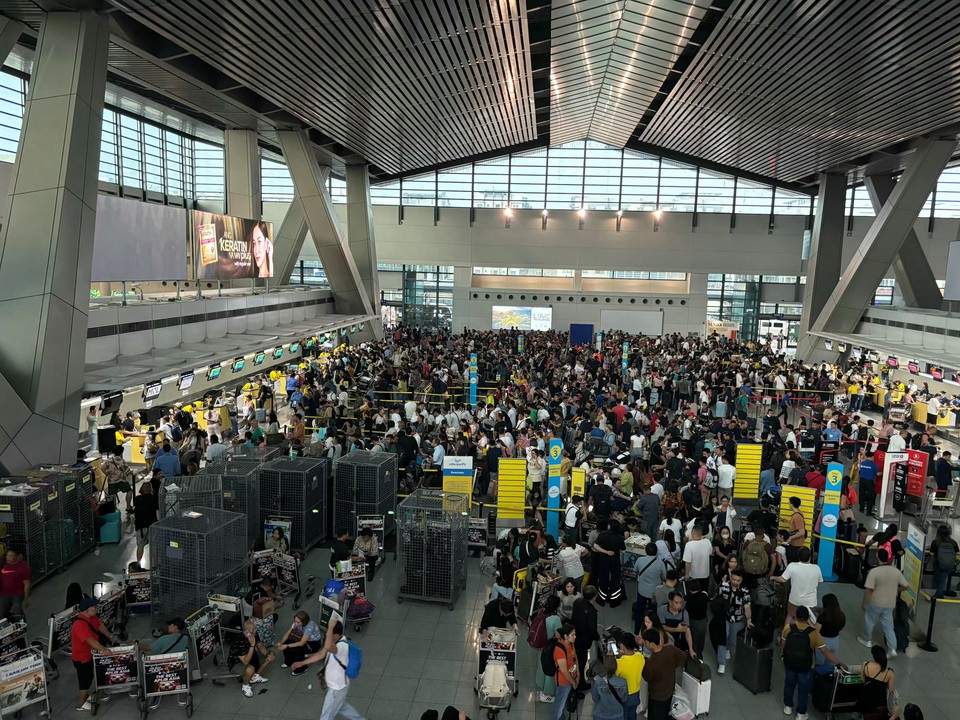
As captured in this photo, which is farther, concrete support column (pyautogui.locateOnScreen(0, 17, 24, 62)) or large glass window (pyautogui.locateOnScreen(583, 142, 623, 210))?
large glass window (pyautogui.locateOnScreen(583, 142, 623, 210))

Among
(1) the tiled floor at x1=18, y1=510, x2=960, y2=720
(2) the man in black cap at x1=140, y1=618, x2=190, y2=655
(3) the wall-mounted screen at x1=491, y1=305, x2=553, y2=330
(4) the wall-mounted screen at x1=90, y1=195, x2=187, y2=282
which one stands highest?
(4) the wall-mounted screen at x1=90, y1=195, x2=187, y2=282

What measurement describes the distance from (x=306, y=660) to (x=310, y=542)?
333 centimetres

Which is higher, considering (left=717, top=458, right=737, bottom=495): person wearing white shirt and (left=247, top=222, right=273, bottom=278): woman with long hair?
(left=247, top=222, right=273, bottom=278): woman with long hair

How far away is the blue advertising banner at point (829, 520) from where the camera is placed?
9219 mm

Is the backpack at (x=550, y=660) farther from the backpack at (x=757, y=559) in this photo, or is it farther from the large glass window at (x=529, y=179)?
the large glass window at (x=529, y=179)

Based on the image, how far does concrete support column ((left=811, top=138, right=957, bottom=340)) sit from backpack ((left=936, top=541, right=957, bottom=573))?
59.6 feet

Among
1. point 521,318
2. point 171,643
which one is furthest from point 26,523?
point 521,318

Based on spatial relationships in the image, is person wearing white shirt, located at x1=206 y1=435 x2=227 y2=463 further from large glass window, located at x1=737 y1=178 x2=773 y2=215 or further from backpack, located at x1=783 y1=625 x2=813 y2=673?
large glass window, located at x1=737 y1=178 x2=773 y2=215

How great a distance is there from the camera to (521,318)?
37.5 metres

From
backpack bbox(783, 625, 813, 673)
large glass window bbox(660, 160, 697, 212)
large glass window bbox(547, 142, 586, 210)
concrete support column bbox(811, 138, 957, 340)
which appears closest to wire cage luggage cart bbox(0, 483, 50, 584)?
backpack bbox(783, 625, 813, 673)

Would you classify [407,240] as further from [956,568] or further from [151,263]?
[956,568]

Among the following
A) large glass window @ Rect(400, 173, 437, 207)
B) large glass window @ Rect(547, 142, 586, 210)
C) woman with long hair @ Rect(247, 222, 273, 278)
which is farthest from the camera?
large glass window @ Rect(400, 173, 437, 207)

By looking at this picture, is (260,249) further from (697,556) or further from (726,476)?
(697,556)

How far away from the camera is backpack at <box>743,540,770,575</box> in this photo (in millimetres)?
7613
